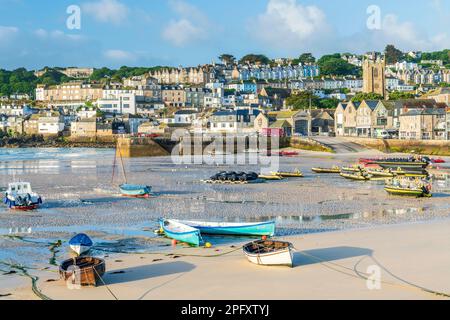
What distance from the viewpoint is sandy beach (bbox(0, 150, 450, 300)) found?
15.7 m

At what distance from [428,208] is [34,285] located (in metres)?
19.8

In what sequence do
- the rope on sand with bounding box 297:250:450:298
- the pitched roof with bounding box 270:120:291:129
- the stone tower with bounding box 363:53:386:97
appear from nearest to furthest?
the rope on sand with bounding box 297:250:450:298
the pitched roof with bounding box 270:120:291:129
the stone tower with bounding box 363:53:386:97

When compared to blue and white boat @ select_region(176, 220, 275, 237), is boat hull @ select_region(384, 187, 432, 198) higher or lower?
higher

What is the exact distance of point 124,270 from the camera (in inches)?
701

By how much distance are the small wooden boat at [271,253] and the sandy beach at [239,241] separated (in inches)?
9.3

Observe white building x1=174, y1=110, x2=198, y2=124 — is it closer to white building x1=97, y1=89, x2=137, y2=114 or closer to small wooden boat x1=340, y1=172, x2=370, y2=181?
white building x1=97, y1=89, x2=137, y2=114

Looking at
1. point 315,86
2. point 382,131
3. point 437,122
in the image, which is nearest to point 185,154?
point 382,131

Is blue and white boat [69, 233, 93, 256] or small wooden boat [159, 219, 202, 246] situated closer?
blue and white boat [69, 233, 93, 256]

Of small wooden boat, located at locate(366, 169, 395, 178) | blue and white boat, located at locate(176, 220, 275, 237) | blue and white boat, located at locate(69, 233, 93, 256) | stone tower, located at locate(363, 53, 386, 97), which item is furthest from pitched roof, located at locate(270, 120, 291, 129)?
blue and white boat, located at locate(69, 233, 93, 256)

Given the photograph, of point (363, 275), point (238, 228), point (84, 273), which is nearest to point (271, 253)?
point (363, 275)

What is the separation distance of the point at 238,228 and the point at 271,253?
5709 mm

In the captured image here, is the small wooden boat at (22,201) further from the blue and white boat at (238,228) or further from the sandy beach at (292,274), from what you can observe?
the sandy beach at (292,274)

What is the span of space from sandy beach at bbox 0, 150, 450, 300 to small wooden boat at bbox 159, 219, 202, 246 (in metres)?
0.42

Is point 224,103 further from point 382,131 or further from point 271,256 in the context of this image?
point 271,256
